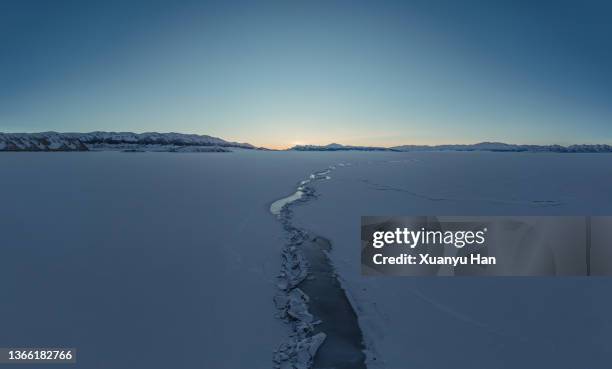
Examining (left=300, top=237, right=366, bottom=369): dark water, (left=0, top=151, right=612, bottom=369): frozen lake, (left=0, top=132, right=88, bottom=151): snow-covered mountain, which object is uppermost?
(left=0, top=132, right=88, bottom=151): snow-covered mountain

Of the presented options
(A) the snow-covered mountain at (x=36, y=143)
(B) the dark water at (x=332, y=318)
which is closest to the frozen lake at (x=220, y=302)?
(B) the dark water at (x=332, y=318)

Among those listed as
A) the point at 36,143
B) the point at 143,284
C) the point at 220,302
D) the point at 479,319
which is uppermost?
the point at 36,143

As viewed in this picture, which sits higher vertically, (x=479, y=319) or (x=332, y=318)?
(x=479, y=319)

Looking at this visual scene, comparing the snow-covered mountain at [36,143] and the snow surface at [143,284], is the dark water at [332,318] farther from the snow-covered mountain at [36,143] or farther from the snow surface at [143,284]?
the snow-covered mountain at [36,143]

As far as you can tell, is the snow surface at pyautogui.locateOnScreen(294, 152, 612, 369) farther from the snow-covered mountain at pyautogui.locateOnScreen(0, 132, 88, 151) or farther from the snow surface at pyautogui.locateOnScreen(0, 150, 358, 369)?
the snow-covered mountain at pyautogui.locateOnScreen(0, 132, 88, 151)

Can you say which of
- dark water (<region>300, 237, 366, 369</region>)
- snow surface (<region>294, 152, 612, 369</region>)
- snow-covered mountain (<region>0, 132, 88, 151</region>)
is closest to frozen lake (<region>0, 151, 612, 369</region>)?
snow surface (<region>294, 152, 612, 369</region>)

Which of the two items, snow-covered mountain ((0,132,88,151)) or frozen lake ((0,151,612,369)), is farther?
snow-covered mountain ((0,132,88,151))

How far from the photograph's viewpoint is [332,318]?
4824 mm

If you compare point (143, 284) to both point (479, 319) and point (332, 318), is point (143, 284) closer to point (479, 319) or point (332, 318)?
point (332, 318)

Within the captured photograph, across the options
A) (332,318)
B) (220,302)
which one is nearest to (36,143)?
(220,302)

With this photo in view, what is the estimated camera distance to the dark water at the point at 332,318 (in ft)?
12.7

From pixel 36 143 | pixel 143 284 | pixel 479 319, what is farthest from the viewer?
pixel 36 143

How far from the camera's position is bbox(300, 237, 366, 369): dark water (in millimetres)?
3861

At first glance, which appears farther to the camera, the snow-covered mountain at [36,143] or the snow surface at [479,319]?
the snow-covered mountain at [36,143]
